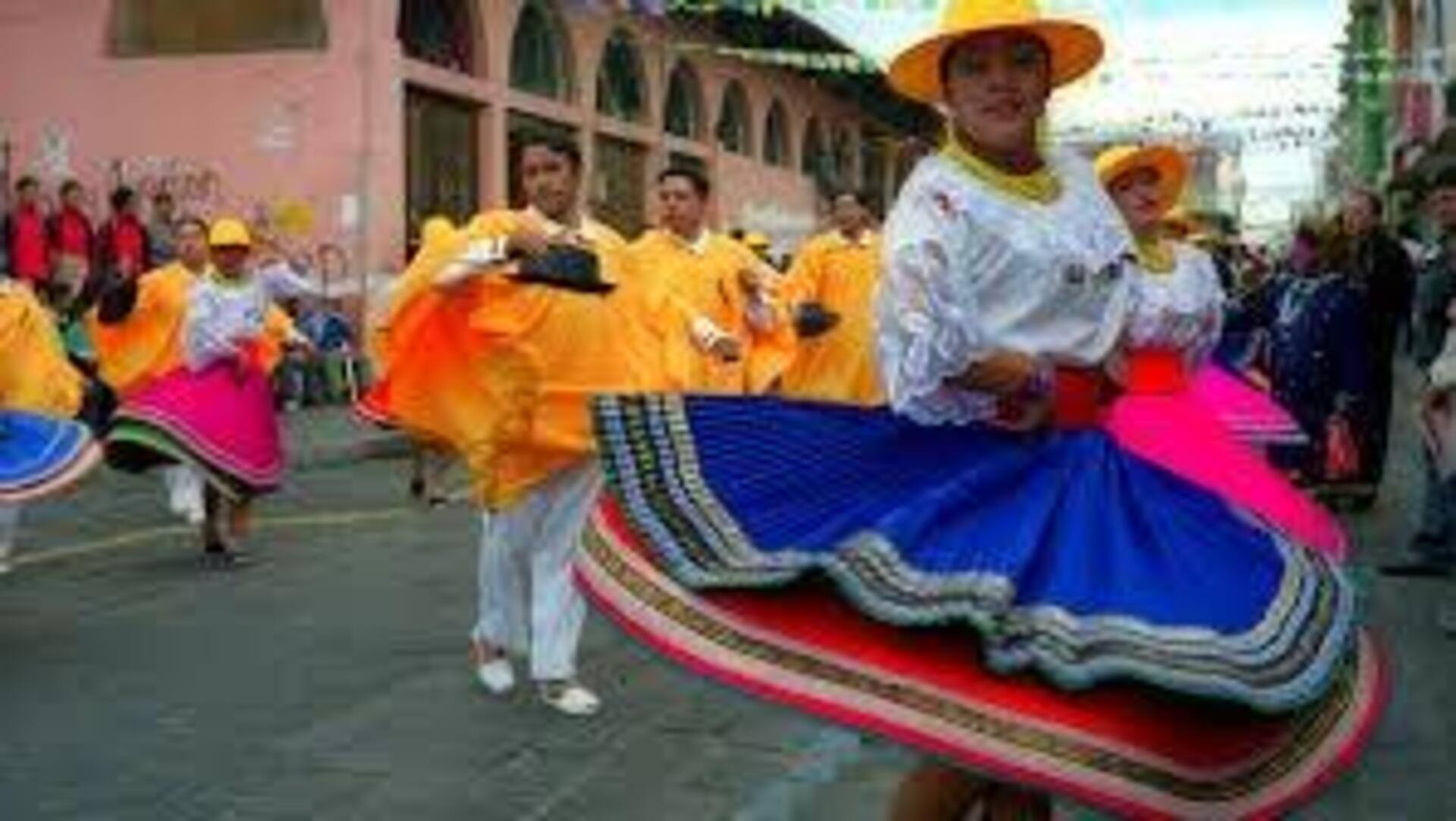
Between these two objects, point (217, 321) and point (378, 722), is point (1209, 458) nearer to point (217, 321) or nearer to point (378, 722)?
point (378, 722)

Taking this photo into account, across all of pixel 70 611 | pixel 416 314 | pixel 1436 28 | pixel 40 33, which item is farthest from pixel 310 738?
pixel 1436 28

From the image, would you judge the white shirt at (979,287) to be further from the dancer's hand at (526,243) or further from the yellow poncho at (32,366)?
the yellow poncho at (32,366)

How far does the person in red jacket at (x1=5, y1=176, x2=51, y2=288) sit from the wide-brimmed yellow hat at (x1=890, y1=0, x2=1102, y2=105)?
51.5 feet

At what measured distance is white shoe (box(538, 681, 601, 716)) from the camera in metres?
7.89

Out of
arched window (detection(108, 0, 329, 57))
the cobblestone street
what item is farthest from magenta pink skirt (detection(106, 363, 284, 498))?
arched window (detection(108, 0, 329, 57))

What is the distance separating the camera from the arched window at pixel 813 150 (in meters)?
46.0

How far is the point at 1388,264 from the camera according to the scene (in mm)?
13883

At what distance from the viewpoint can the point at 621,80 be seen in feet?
107

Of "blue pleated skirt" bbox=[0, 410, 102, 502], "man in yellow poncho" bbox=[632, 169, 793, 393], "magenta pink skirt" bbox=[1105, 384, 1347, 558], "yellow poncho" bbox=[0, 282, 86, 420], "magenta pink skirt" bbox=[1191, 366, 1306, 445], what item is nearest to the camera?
"magenta pink skirt" bbox=[1105, 384, 1347, 558]

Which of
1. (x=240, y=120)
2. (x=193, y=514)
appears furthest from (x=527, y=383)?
(x=240, y=120)

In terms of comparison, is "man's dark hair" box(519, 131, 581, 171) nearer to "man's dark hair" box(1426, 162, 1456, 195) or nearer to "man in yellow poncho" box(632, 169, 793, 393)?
"man in yellow poncho" box(632, 169, 793, 393)

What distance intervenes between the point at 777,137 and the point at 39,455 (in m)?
34.6

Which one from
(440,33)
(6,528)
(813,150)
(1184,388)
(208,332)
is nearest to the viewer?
(1184,388)

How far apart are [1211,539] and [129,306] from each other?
978 cm
